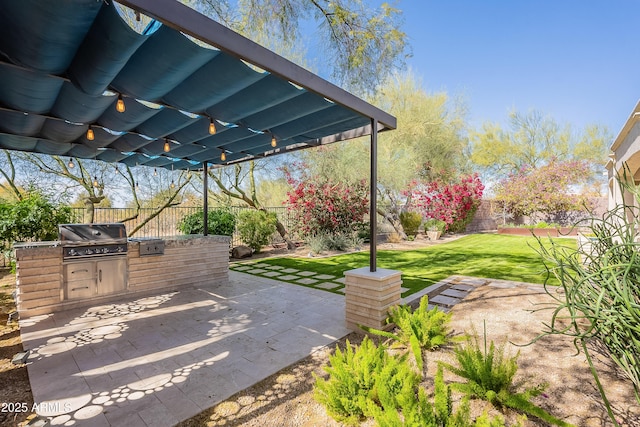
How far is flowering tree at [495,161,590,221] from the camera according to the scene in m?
15.9

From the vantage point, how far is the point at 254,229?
10141mm

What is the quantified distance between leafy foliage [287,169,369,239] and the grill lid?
640cm

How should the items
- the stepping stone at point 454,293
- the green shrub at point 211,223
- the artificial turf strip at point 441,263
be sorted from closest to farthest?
the stepping stone at point 454,293
the artificial turf strip at point 441,263
the green shrub at point 211,223

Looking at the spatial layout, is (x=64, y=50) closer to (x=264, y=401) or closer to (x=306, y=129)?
(x=306, y=129)

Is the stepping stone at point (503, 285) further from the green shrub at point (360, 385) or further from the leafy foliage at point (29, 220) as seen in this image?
the leafy foliage at point (29, 220)

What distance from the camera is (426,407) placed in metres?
1.77

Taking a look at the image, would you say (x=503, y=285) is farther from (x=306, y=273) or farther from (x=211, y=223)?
(x=211, y=223)

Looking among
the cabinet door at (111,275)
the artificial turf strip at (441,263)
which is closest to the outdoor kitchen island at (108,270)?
the cabinet door at (111,275)

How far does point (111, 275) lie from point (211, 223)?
14.6 feet

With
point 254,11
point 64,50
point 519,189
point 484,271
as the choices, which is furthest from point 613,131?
point 64,50

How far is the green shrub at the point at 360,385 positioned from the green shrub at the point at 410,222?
40.4 ft

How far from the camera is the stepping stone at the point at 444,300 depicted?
15.0 feet

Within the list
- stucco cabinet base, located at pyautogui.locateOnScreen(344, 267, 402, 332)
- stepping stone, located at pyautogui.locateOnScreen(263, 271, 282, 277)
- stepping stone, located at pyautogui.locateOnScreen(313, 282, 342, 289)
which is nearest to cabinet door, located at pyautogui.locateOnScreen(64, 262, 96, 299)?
stepping stone, located at pyautogui.locateOnScreen(263, 271, 282, 277)

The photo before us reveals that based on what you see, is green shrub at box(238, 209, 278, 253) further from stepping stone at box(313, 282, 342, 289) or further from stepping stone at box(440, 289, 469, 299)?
stepping stone at box(440, 289, 469, 299)
